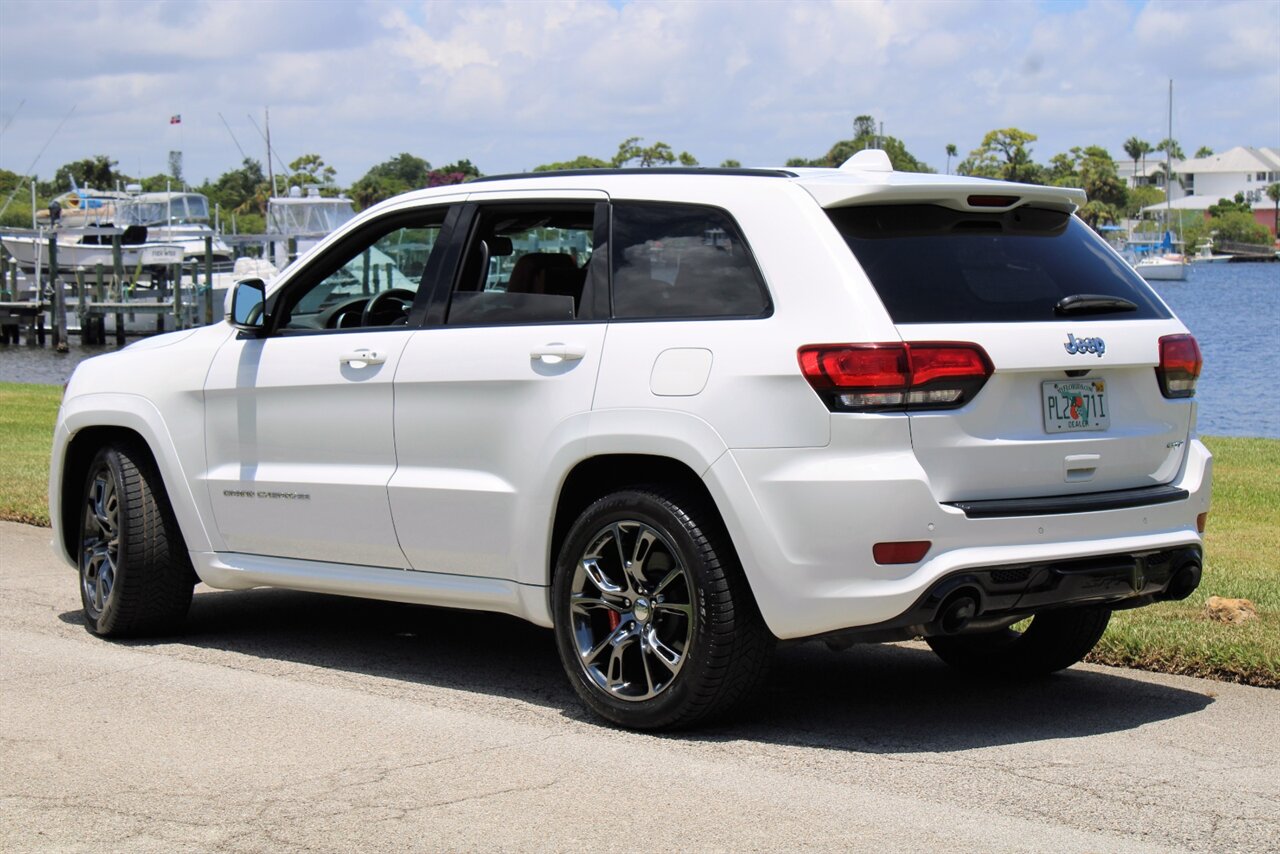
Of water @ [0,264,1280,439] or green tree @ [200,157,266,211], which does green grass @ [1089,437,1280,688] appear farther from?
green tree @ [200,157,266,211]

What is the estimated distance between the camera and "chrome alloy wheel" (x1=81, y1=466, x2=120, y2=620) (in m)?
7.92

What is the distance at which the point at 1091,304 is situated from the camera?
19.6 feet

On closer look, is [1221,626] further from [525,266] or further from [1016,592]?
[525,266]

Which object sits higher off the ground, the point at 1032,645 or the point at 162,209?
the point at 162,209

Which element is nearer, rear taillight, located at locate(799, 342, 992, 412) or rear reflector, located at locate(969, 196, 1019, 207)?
rear taillight, located at locate(799, 342, 992, 412)

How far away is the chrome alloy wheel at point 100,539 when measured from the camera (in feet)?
26.0

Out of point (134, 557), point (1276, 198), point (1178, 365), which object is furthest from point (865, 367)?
point (1276, 198)

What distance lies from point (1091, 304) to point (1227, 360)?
36.7 meters

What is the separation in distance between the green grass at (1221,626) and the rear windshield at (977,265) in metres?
1.60

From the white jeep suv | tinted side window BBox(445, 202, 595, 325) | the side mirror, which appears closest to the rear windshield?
the white jeep suv

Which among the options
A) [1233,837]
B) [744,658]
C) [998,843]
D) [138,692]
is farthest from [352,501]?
[1233,837]

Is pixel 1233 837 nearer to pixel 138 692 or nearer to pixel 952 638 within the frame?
pixel 952 638

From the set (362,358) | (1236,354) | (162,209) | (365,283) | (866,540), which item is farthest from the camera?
(162,209)

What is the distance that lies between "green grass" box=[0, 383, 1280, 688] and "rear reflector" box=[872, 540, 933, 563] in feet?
6.90
